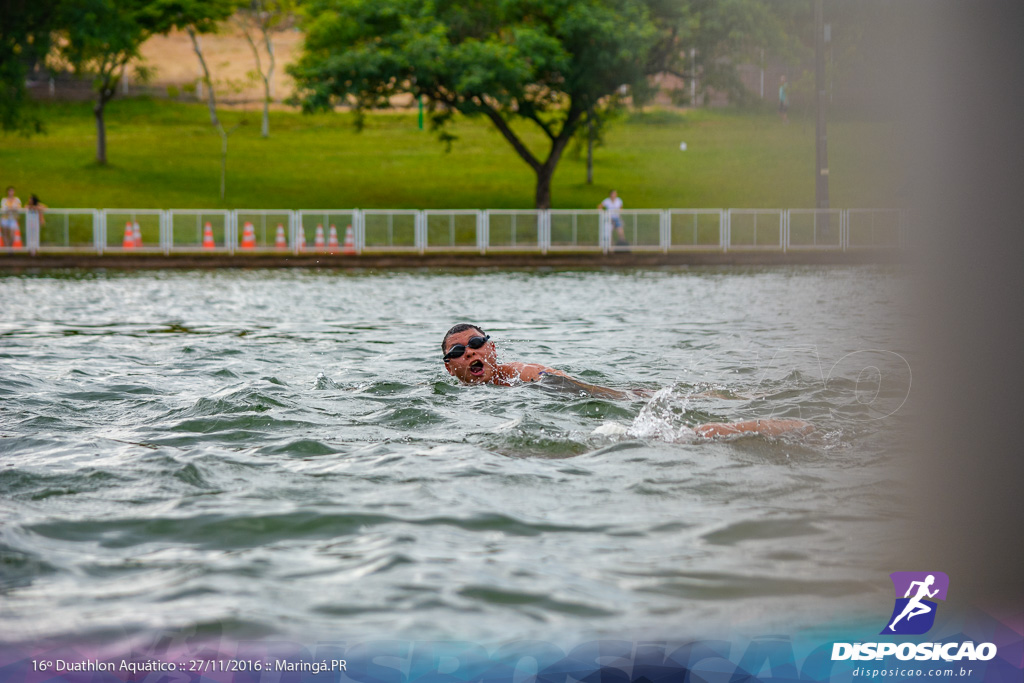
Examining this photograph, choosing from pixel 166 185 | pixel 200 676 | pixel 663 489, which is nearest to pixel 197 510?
pixel 200 676

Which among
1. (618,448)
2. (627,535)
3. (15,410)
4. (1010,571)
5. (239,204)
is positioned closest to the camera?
(1010,571)

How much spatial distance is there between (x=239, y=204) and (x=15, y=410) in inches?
1546

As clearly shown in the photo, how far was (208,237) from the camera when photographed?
1115 inches

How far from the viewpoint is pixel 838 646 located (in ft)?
8.91

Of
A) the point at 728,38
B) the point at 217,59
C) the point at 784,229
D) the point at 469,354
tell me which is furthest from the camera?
the point at 217,59

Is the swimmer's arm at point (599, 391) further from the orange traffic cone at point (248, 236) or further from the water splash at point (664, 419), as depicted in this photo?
the orange traffic cone at point (248, 236)

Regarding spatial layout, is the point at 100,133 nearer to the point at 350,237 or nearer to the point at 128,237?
the point at 128,237

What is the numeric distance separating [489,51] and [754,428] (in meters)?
28.5

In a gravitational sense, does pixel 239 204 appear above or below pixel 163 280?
above

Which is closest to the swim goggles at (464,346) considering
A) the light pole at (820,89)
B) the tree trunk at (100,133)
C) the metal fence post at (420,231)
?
the metal fence post at (420,231)

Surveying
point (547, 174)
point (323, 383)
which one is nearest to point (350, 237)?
point (547, 174)

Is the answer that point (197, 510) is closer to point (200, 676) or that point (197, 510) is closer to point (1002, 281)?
point (200, 676)

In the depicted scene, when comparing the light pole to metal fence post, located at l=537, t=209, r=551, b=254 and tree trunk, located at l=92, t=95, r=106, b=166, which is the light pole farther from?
tree trunk, located at l=92, t=95, r=106, b=166

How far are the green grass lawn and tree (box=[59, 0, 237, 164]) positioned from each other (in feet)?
17.3
